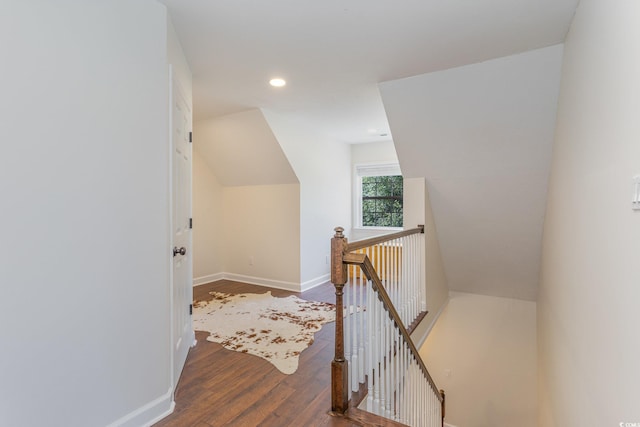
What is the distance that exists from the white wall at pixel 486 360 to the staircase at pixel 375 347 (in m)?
1.84

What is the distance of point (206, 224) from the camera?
4879mm

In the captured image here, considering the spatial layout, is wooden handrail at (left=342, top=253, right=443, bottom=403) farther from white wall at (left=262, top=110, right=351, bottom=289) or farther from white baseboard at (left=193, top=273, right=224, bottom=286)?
white baseboard at (left=193, top=273, right=224, bottom=286)

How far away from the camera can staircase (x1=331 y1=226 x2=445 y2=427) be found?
1869mm

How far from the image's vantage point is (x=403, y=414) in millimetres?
2424

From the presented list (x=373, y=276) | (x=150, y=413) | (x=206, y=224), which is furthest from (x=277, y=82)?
(x=206, y=224)

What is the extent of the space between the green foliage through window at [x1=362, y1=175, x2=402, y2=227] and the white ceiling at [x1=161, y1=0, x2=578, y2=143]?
264 centimetres

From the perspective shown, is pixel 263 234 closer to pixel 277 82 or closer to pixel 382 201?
pixel 382 201

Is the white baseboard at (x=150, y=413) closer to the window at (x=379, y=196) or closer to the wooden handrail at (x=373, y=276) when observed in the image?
the wooden handrail at (x=373, y=276)

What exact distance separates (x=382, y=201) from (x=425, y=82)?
3.01 m

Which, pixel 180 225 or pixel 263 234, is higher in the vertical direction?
pixel 180 225

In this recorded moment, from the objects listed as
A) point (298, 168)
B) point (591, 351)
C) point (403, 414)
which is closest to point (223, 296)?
point (298, 168)

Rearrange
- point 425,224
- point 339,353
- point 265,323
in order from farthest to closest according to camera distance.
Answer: point 425,224 < point 265,323 < point 339,353

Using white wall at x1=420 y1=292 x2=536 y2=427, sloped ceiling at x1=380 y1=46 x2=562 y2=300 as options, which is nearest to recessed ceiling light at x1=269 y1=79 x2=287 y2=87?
sloped ceiling at x1=380 y1=46 x2=562 y2=300

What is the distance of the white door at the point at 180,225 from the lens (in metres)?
2.04
